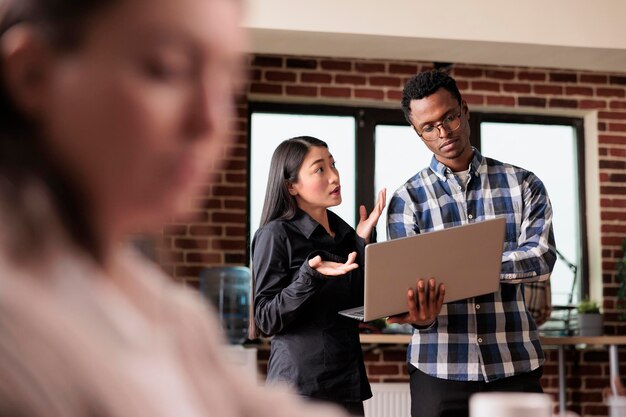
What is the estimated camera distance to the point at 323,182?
2.32 m

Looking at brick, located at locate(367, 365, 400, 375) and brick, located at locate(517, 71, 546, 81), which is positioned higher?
brick, located at locate(517, 71, 546, 81)

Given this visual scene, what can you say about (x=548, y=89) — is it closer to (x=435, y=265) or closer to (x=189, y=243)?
(x=435, y=265)

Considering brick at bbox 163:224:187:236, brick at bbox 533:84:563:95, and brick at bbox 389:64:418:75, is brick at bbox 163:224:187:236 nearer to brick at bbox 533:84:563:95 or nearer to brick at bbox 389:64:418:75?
brick at bbox 389:64:418:75

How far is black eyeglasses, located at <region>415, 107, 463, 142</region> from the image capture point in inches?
92.0

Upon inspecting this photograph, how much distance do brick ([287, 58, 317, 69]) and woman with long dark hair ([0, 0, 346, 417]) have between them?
184 inches

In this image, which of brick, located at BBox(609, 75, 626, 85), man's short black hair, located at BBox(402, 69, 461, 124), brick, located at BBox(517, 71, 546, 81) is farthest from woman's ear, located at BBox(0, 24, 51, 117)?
brick, located at BBox(609, 75, 626, 85)

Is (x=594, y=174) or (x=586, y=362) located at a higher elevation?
(x=594, y=174)

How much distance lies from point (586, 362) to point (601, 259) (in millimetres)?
570

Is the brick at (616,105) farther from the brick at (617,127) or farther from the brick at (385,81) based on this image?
the brick at (385,81)

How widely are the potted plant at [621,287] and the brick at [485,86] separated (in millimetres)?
1095

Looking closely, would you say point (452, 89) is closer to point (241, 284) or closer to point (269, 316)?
point (269, 316)

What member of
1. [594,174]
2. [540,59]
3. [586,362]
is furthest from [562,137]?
[586,362]

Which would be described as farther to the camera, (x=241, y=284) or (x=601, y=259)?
(x=601, y=259)

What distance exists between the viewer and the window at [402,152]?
482 cm
